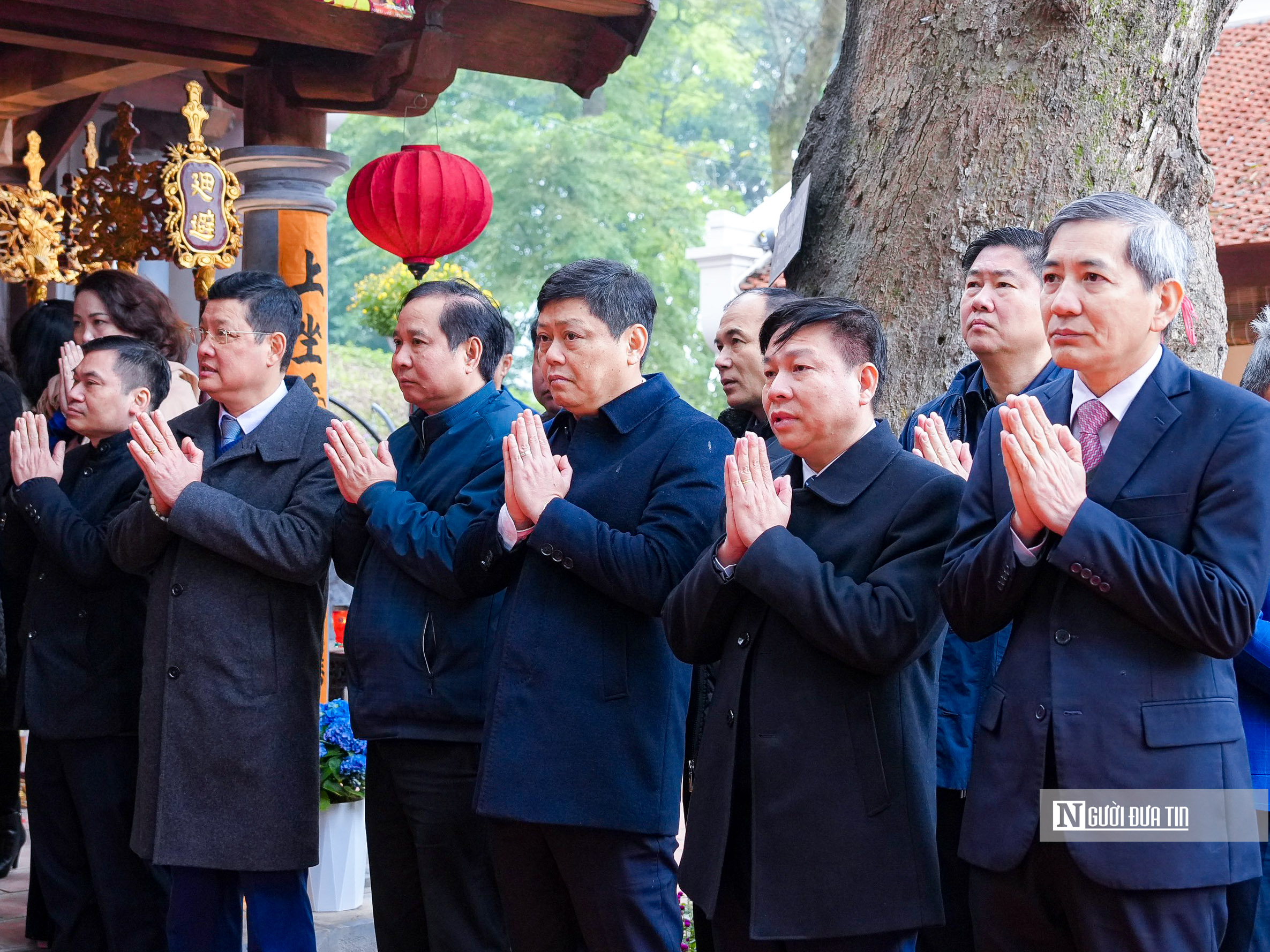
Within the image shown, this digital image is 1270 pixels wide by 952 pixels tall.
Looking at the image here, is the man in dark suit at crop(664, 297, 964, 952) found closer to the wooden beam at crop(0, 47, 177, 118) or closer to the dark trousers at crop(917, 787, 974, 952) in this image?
the dark trousers at crop(917, 787, 974, 952)

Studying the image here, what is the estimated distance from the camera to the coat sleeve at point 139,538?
3.17 meters

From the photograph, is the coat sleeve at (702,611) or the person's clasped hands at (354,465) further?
the person's clasped hands at (354,465)

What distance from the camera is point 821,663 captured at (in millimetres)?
2232

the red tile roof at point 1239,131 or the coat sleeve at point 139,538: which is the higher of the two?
the red tile roof at point 1239,131

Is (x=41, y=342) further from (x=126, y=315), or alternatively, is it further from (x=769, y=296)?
(x=769, y=296)

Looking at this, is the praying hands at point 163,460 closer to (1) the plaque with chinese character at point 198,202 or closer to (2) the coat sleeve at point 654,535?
(2) the coat sleeve at point 654,535

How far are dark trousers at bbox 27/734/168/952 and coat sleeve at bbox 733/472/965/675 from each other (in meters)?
2.12

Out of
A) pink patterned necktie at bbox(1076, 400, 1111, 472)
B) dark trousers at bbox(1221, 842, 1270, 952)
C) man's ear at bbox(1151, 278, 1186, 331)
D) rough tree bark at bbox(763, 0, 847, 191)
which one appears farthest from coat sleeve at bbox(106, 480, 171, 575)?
rough tree bark at bbox(763, 0, 847, 191)

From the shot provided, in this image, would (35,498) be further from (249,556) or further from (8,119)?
(8,119)

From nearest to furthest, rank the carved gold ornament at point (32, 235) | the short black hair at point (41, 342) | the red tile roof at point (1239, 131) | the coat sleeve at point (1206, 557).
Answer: the coat sleeve at point (1206, 557) < the short black hair at point (41, 342) < the carved gold ornament at point (32, 235) < the red tile roof at point (1239, 131)

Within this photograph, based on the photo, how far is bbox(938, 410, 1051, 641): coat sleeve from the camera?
6.63 feet

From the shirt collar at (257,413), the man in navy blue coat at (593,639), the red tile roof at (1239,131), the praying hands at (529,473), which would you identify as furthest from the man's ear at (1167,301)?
the red tile roof at (1239,131)

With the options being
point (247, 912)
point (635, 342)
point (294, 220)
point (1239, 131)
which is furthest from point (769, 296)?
point (1239, 131)

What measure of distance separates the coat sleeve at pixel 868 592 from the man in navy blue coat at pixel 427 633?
34.7 inches
